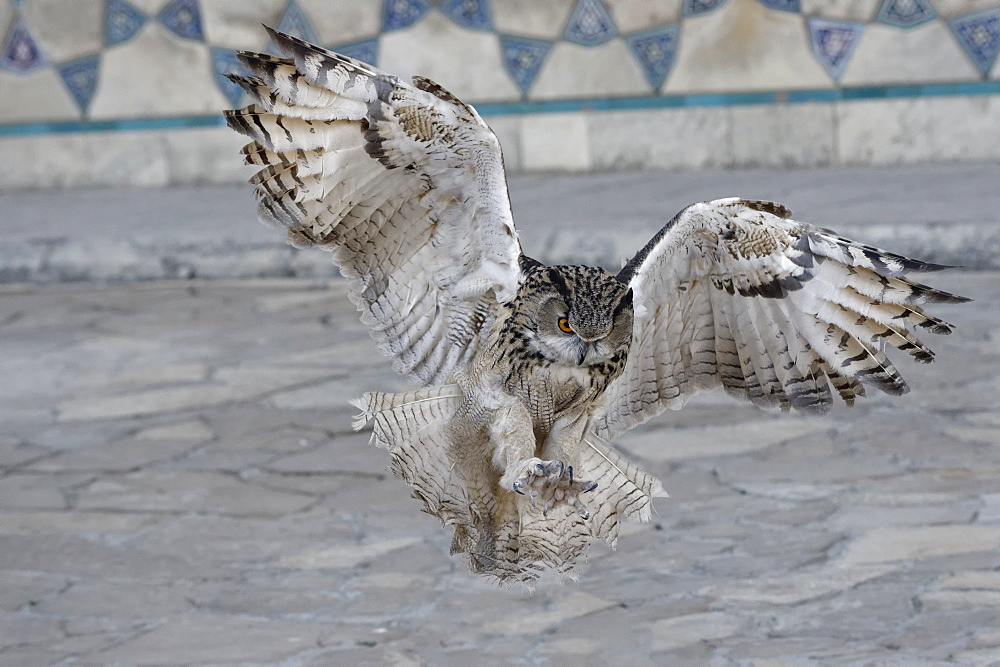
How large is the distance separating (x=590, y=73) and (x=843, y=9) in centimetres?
153

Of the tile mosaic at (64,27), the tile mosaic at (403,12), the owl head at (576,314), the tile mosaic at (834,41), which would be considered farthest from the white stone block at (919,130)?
the owl head at (576,314)

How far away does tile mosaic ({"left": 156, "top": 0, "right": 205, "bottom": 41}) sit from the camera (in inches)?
344

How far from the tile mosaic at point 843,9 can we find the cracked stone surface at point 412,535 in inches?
92.3

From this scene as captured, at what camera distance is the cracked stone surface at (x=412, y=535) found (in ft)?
11.9

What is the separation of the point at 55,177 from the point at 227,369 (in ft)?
12.3

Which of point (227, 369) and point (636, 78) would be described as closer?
point (227, 369)

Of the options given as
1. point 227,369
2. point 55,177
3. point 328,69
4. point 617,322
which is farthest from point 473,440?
point 55,177

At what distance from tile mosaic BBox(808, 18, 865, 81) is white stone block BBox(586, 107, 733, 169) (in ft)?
2.12

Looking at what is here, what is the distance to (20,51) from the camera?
9.09 m

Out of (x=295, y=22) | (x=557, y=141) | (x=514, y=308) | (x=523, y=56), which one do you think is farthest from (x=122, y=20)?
(x=514, y=308)

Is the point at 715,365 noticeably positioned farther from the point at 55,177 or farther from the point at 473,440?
the point at 55,177

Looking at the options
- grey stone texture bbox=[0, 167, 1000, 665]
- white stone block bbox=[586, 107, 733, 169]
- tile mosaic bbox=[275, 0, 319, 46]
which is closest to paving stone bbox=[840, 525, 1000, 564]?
grey stone texture bbox=[0, 167, 1000, 665]

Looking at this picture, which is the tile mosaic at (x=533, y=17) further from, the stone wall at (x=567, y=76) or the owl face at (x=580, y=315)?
the owl face at (x=580, y=315)

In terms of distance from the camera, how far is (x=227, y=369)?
6.19 metres
